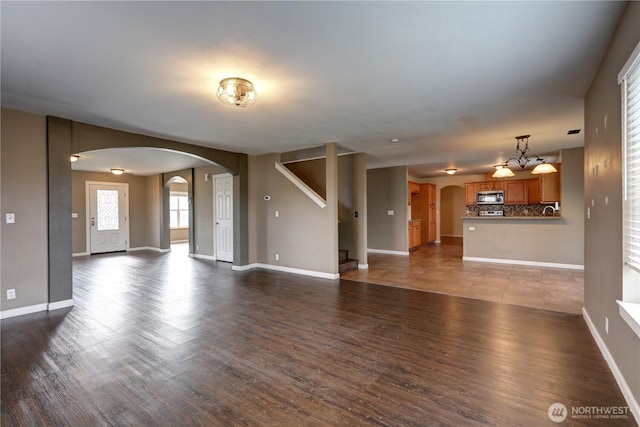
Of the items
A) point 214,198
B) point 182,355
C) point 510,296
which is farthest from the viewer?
point 214,198

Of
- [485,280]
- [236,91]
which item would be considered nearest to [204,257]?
[236,91]

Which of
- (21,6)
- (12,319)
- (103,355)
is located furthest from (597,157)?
(12,319)

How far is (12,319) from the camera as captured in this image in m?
3.56

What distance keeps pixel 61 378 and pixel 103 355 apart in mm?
370

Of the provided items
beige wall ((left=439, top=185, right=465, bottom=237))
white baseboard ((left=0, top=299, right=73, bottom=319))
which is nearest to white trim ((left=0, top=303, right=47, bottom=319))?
white baseboard ((left=0, top=299, right=73, bottom=319))

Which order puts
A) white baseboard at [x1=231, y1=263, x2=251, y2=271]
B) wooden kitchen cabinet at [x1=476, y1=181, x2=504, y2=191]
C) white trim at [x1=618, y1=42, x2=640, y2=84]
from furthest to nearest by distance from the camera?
wooden kitchen cabinet at [x1=476, y1=181, x2=504, y2=191] → white baseboard at [x1=231, y1=263, x2=251, y2=271] → white trim at [x1=618, y1=42, x2=640, y2=84]

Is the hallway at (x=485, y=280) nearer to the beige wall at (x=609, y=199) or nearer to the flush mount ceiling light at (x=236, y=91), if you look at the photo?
the beige wall at (x=609, y=199)

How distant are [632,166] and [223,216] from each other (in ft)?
24.1

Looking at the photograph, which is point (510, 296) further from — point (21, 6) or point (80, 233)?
point (80, 233)

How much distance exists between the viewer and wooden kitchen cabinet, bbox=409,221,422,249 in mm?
9102

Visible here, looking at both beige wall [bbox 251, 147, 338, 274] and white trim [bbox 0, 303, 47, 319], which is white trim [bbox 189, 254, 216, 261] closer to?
beige wall [bbox 251, 147, 338, 274]

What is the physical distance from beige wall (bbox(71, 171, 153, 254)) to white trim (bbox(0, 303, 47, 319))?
5.81 meters

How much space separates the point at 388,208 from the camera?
8617 mm

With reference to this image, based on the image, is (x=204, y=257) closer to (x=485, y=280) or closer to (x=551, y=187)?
(x=485, y=280)
